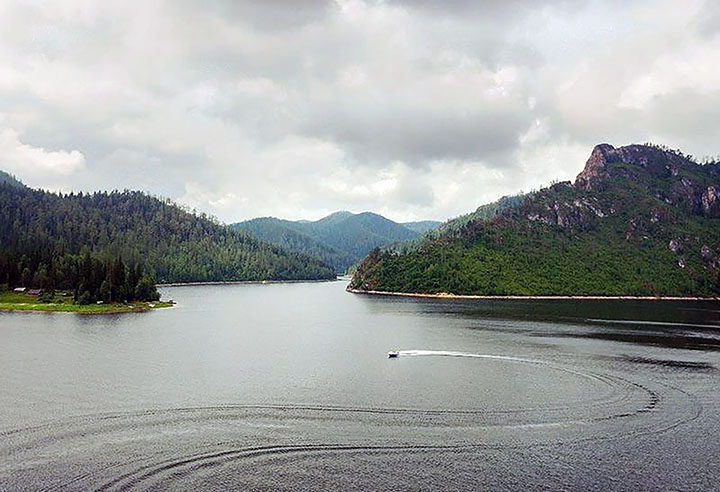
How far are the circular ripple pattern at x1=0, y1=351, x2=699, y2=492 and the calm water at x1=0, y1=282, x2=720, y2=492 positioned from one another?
191mm

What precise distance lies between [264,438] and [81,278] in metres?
147

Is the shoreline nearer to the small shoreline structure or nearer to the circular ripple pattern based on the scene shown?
the small shoreline structure

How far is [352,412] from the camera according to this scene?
2122 inches

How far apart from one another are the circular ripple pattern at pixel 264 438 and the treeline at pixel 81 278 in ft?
396

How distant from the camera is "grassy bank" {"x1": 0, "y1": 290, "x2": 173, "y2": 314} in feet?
486

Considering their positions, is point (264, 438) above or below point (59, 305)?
below

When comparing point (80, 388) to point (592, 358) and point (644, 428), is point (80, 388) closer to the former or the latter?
point (644, 428)

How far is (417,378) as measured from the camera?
70688 millimetres

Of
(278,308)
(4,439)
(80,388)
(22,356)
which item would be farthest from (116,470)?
(278,308)

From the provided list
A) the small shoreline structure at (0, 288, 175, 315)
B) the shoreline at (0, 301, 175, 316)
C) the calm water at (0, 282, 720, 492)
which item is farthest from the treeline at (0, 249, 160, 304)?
the calm water at (0, 282, 720, 492)

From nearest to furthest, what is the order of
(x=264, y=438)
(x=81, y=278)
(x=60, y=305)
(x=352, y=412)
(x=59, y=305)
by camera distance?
(x=264, y=438), (x=352, y=412), (x=60, y=305), (x=59, y=305), (x=81, y=278)

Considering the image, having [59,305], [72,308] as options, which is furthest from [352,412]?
[59,305]

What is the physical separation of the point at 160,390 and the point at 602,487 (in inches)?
1891

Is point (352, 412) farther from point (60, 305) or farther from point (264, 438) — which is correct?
point (60, 305)
